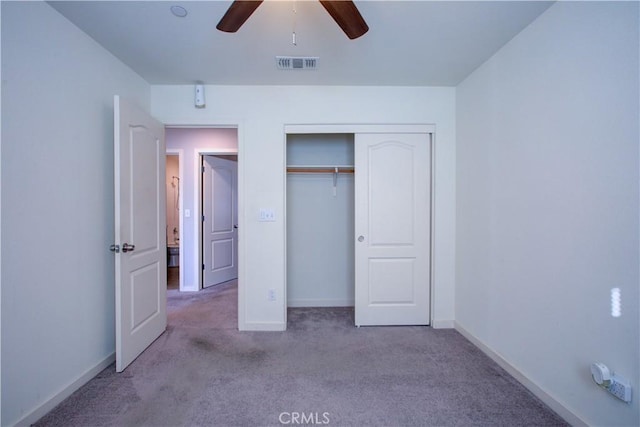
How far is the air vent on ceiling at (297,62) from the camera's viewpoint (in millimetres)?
2207

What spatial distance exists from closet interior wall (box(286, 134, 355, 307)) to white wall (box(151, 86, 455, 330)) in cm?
73

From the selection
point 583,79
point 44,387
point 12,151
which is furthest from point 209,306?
point 583,79

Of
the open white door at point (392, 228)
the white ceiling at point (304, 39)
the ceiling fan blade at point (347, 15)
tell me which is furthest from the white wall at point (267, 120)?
the ceiling fan blade at point (347, 15)

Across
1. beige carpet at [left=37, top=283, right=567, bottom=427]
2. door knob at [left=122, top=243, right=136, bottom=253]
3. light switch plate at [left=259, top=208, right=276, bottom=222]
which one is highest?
light switch plate at [left=259, top=208, right=276, bottom=222]

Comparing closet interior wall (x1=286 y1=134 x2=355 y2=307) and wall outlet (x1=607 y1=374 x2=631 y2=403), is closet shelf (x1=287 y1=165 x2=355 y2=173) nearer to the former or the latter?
closet interior wall (x1=286 y1=134 x2=355 y2=307)

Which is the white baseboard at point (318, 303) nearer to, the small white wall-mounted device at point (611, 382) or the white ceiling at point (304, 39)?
the small white wall-mounted device at point (611, 382)

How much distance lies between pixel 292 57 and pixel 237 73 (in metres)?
0.60

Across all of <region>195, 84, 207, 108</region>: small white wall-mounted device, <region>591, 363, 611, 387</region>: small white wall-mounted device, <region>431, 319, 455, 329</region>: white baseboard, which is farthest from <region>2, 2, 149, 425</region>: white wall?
<region>591, 363, 611, 387</region>: small white wall-mounted device

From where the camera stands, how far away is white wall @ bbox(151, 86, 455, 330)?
8.91ft

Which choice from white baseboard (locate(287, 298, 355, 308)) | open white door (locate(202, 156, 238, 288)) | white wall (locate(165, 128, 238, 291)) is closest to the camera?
white baseboard (locate(287, 298, 355, 308))

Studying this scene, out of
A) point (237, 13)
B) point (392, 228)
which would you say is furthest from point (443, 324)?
point (237, 13)

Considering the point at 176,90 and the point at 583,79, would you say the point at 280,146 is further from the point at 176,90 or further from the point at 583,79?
the point at 583,79

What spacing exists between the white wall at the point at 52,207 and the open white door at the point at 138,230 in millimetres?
171

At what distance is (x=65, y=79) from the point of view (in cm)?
178
